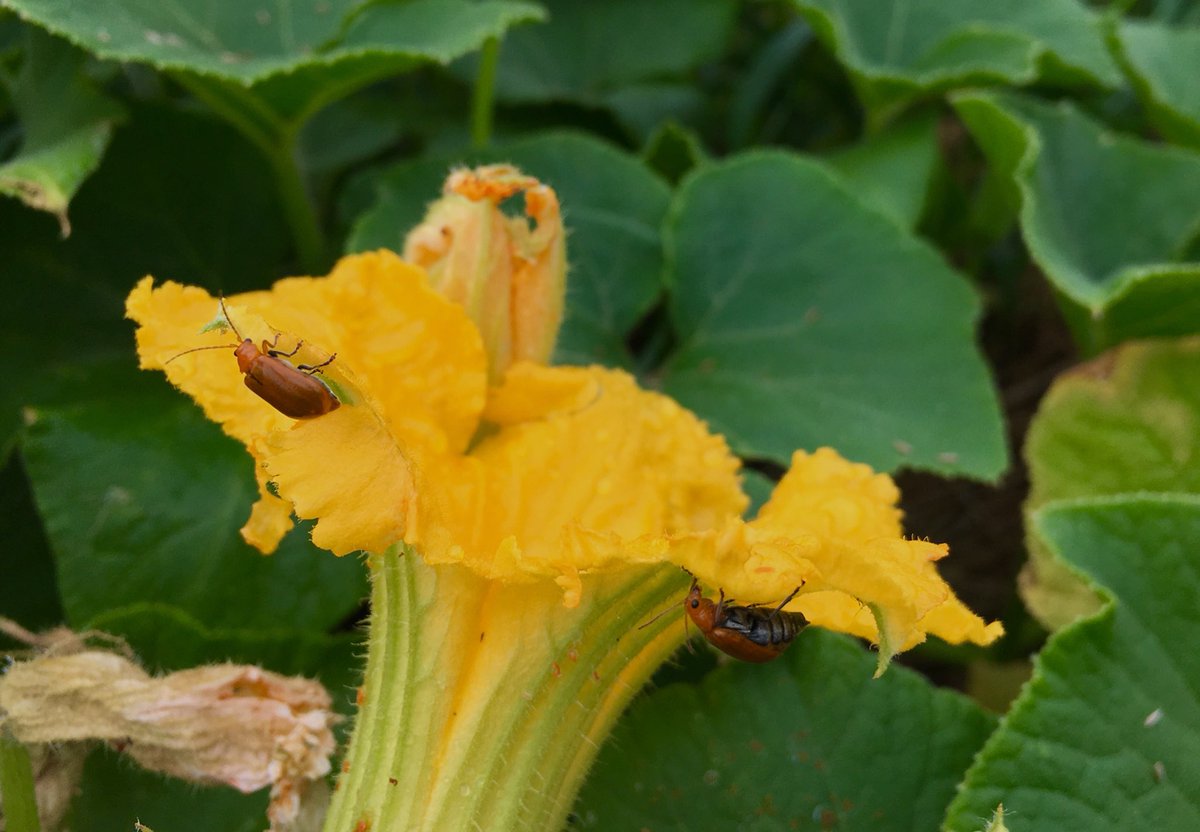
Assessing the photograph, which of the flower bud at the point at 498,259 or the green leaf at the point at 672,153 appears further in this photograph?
the green leaf at the point at 672,153

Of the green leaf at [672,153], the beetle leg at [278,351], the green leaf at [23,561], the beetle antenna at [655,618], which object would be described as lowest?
the green leaf at [23,561]

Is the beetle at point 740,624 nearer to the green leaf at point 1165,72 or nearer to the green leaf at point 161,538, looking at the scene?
the green leaf at point 161,538

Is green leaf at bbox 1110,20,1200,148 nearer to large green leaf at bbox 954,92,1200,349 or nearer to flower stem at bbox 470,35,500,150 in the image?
large green leaf at bbox 954,92,1200,349

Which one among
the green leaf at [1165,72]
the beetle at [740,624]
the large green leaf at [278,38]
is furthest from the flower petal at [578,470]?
the green leaf at [1165,72]

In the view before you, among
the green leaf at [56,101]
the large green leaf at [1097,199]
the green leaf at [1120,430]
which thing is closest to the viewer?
the green leaf at [56,101]

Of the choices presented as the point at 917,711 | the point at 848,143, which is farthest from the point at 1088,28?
the point at 917,711

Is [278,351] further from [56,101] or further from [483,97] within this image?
[483,97]

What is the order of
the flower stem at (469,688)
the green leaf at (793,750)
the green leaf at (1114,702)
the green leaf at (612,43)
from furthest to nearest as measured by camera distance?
the green leaf at (612,43) → the green leaf at (793,750) → the green leaf at (1114,702) → the flower stem at (469,688)
